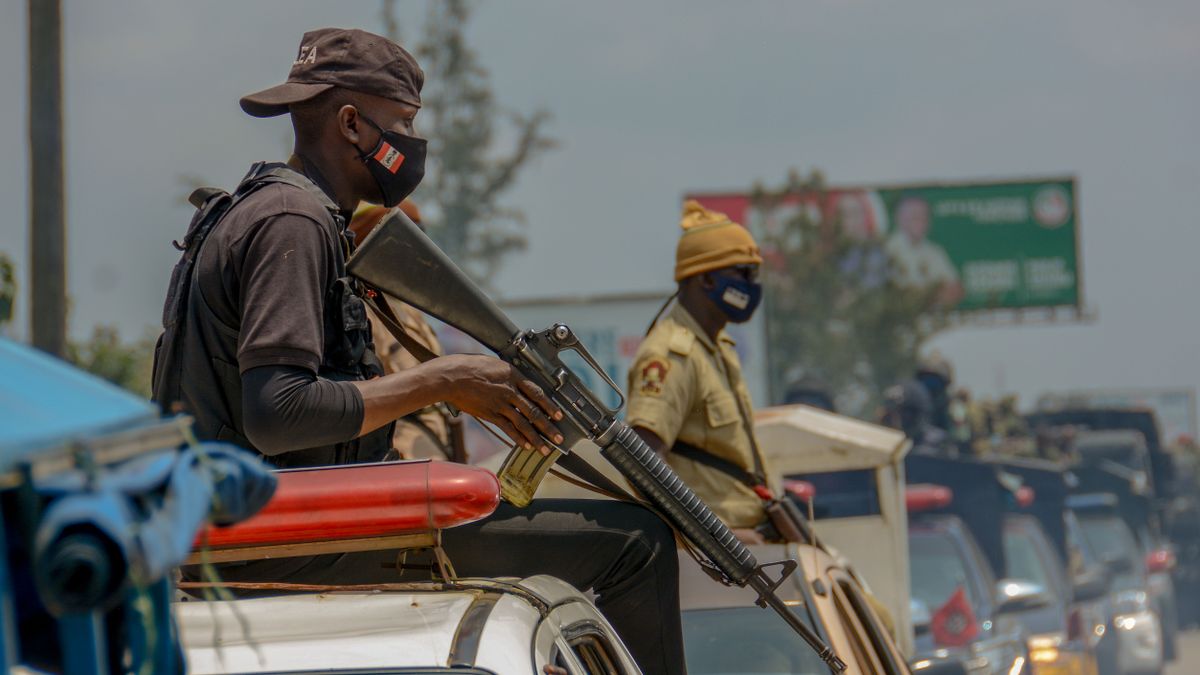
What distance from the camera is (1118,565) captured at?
700 inches

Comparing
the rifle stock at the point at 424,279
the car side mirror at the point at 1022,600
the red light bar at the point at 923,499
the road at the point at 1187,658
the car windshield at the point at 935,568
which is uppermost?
the rifle stock at the point at 424,279

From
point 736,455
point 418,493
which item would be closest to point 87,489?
point 418,493

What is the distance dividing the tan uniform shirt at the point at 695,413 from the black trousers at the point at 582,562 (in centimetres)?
181

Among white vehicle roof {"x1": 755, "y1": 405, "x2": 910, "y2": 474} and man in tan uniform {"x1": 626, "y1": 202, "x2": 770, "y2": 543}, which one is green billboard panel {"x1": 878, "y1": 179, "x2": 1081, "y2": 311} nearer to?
white vehicle roof {"x1": 755, "y1": 405, "x2": 910, "y2": 474}

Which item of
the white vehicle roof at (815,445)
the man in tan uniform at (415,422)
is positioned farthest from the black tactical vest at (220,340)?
the white vehicle roof at (815,445)

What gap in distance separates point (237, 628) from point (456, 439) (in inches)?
127

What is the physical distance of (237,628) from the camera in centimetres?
268

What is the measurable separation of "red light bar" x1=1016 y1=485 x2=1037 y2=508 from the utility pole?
8404mm

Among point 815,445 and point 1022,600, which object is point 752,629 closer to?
point 815,445

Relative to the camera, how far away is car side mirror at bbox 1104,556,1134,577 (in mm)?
17500

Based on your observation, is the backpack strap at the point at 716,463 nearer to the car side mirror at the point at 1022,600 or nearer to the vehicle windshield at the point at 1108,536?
the car side mirror at the point at 1022,600

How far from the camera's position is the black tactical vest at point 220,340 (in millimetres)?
3424

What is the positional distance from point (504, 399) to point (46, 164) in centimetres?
503

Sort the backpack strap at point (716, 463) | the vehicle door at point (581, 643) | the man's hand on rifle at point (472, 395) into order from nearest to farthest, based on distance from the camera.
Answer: the vehicle door at point (581, 643), the man's hand on rifle at point (472, 395), the backpack strap at point (716, 463)
